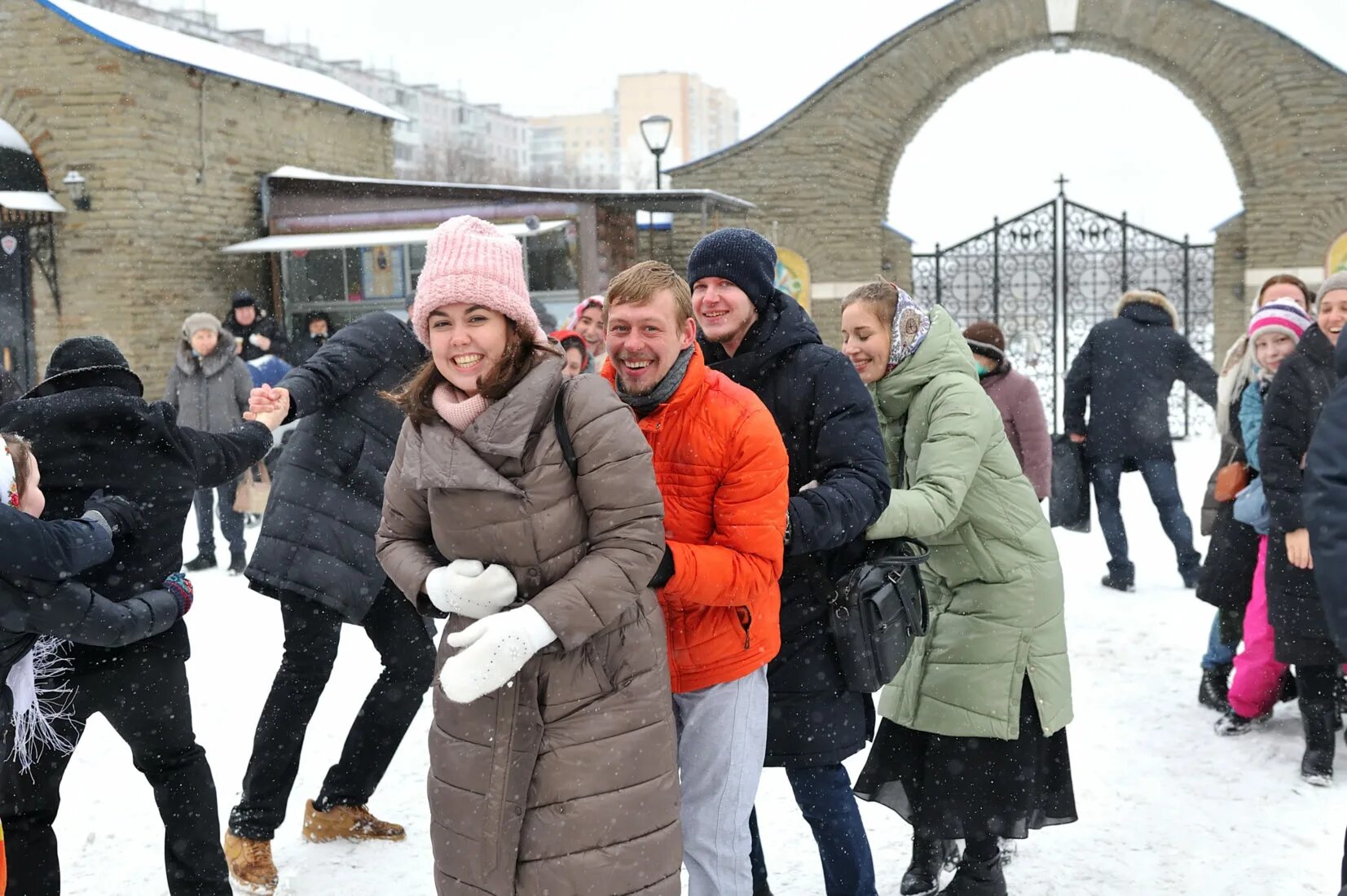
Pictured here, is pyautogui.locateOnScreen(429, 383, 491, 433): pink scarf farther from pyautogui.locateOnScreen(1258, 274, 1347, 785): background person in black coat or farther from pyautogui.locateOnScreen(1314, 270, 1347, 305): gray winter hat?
pyautogui.locateOnScreen(1314, 270, 1347, 305): gray winter hat

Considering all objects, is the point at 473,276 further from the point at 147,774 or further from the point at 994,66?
the point at 994,66

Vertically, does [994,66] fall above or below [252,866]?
above

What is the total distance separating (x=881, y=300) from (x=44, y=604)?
226 centimetres

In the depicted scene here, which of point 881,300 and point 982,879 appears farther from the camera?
point 982,879

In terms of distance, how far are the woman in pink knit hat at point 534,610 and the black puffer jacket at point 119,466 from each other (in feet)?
3.55

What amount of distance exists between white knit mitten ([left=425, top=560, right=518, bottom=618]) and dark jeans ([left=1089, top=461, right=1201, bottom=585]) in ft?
19.4

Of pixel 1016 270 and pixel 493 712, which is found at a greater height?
pixel 1016 270

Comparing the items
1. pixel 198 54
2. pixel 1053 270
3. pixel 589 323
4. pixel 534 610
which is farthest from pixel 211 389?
pixel 1053 270

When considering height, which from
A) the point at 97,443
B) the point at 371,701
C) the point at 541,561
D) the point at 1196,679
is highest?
the point at 97,443

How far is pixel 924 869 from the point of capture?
3.60 meters

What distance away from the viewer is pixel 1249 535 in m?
4.89

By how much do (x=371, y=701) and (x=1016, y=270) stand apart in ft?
38.5

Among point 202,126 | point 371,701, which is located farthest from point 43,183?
point 371,701

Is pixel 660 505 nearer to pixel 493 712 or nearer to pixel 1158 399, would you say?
pixel 493 712
